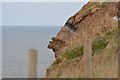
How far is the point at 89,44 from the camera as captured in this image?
11.6 meters

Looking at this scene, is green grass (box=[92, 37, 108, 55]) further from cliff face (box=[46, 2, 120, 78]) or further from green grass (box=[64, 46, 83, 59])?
green grass (box=[64, 46, 83, 59])

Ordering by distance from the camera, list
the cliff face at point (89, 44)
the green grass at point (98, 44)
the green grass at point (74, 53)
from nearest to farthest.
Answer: the cliff face at point (89, 44) < the green grass at point (98, 44) < the green grass at point (74, 53)

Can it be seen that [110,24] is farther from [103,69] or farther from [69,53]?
[103,69]

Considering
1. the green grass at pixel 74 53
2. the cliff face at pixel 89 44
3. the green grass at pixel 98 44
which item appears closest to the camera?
the cliff face at pixel 89 44

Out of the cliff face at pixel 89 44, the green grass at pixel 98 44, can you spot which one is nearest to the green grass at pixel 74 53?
the cliff face at pixel 89 44

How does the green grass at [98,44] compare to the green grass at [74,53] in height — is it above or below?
above

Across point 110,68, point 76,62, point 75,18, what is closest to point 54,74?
point 76,62

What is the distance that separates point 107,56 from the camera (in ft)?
47.5

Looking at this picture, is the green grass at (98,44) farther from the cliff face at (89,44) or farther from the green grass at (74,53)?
the green grass at (74,53)

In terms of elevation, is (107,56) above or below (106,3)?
below

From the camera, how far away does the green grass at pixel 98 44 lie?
50.9ft

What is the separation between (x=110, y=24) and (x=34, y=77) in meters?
7.60

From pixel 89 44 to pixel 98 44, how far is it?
4.44 meters

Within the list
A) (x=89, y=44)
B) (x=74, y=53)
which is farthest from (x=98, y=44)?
(x=89, y=44)
